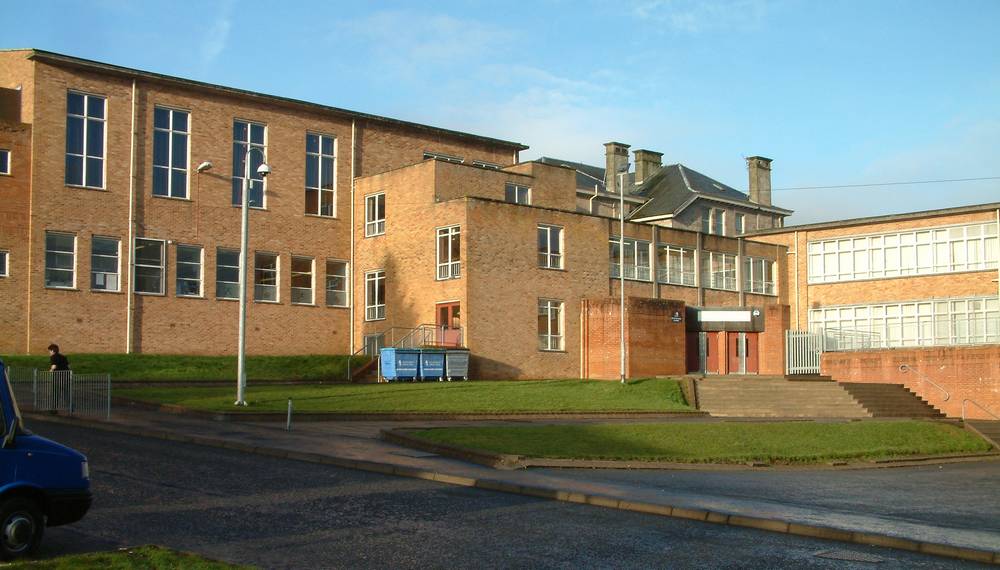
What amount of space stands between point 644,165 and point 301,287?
34.0 metres

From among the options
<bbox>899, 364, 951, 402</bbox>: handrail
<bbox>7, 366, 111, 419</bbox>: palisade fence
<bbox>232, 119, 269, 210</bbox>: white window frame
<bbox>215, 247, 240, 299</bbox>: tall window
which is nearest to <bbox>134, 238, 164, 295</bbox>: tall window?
<bbox>215, 247, 240, 299</bbox>: tall window

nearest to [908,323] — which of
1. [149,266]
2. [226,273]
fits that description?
[226,273]

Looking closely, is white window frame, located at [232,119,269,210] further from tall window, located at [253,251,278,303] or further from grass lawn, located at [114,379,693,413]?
grass lawn, located at [114,379,693,413]

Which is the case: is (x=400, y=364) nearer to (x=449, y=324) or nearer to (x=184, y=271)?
(x=449, y=324)

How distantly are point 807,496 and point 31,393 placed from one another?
65.9ft

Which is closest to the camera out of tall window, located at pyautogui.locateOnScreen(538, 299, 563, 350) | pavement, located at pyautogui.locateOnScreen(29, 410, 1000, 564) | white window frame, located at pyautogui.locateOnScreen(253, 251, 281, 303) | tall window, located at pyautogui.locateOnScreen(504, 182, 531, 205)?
pavement, located at pyautogui.locateOnScreen(29, 410, 1000, 564)

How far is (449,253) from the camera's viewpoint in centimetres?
4428

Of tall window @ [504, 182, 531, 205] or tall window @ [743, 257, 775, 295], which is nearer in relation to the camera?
tall window @ [504, 182, 531, 205]

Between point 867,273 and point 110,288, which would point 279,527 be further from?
point 867,273

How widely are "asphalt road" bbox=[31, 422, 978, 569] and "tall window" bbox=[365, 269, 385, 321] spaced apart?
31.4 m

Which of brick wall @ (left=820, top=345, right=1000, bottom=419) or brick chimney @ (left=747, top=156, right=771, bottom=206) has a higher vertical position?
brick chimney @ (left=747, top=156, right=771, bottom=206)

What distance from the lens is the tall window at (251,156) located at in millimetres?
45906

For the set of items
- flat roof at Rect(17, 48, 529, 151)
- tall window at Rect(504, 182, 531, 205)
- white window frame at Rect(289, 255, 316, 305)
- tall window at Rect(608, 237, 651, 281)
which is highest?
flat roof at Rect(17, 48, 529, 151)

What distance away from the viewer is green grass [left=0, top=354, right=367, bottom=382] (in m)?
36.5
